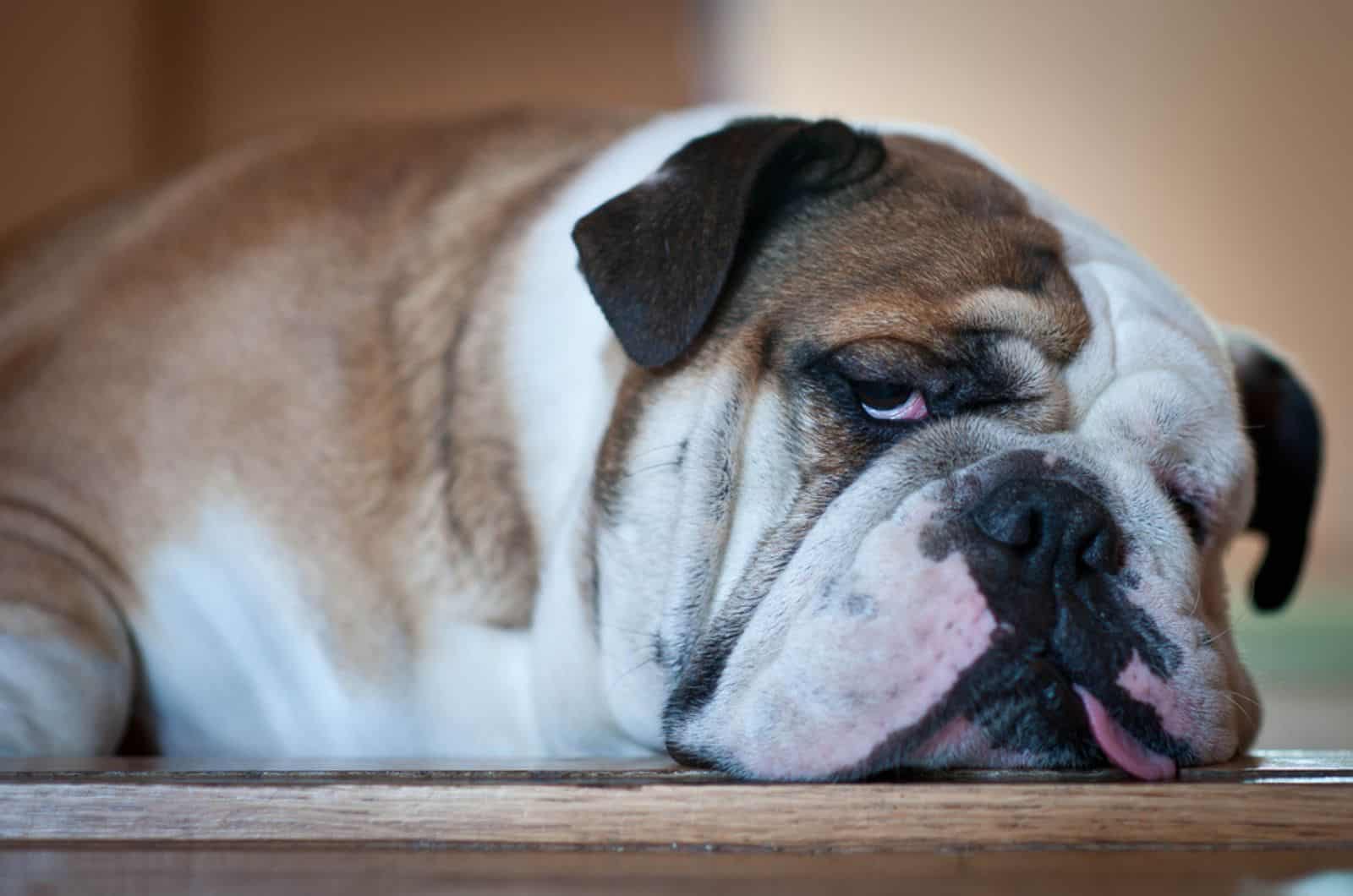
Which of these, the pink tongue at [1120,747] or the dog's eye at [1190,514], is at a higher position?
the dog's eye at [1190,514]

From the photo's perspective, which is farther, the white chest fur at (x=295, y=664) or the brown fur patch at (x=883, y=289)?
the white chest fur at (x=295, y=664)

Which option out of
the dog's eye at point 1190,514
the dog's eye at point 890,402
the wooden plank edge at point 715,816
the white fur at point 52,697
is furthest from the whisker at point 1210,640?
the white fur at point 52,697

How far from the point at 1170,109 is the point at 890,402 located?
5622 millimetres

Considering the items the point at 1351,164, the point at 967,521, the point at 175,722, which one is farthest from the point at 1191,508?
the point at 1351,164

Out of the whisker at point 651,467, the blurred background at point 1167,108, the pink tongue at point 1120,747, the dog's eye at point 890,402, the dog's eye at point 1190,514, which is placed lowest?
the blurred background at point 1167,108

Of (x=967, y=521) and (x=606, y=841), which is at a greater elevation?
(x=967, y=521)

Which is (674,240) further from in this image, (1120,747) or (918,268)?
(1120,747)

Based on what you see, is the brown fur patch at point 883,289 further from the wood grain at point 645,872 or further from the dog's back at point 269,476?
the wood grain at point 645,872

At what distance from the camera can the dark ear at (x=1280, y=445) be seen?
2096mm

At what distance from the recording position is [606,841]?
3.65 feet

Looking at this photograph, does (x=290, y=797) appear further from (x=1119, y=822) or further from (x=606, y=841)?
(x=1119, y=822)

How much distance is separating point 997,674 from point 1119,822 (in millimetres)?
188

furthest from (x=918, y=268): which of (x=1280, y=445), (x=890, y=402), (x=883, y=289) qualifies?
(x=1280, y=445)

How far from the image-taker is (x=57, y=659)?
66.2 inches
